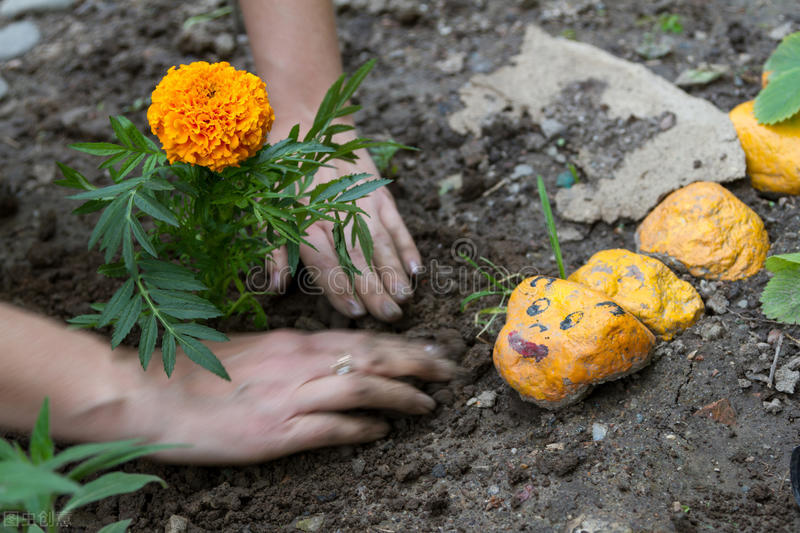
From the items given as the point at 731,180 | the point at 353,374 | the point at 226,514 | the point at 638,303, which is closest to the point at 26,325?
the point at 226,514

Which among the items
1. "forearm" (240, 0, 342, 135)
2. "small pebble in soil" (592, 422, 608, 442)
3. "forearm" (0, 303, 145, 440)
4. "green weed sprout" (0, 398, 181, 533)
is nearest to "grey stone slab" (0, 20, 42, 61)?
"forearm" (240, 0, 342, 135)

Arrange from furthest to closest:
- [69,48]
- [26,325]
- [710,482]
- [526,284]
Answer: [69,48] → [526,284] → [26,325] → [710,482]

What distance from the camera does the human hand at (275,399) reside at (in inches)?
68.6

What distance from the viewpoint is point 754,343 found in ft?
6.15

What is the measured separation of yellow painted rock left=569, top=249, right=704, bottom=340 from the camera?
1.91m

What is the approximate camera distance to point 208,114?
4.88ft

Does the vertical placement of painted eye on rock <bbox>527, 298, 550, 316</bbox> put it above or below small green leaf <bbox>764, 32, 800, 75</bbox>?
below

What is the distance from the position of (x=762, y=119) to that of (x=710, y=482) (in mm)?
1294

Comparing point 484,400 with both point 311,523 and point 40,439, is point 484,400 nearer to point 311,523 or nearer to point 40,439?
point 311,523

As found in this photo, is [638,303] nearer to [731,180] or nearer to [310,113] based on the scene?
[731,180]

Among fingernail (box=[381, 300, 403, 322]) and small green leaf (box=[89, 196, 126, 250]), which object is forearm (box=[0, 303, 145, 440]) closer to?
small green leaf (box=[89, 196, 126, 250])

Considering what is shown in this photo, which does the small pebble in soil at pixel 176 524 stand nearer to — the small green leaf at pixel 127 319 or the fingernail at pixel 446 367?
the small green leaf at pixel 127 319

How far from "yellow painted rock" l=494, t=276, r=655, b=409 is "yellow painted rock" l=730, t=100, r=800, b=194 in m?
0.84

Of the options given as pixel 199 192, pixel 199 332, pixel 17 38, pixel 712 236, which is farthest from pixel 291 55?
pixel 17 38
